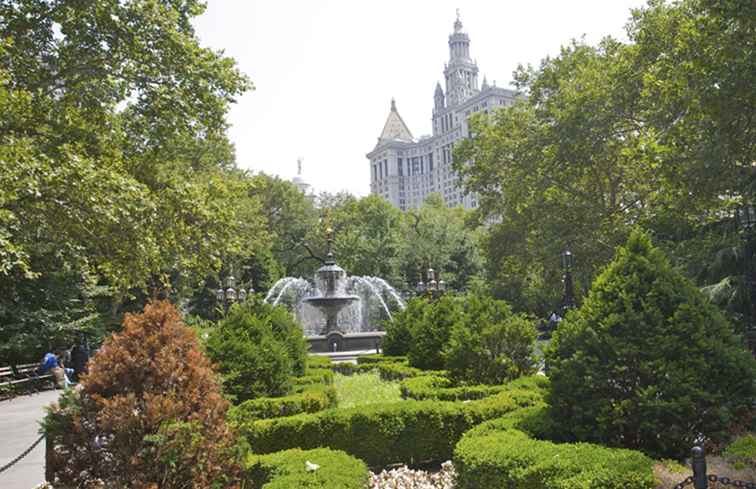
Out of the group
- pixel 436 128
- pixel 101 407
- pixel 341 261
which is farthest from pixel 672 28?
pixel 436 128

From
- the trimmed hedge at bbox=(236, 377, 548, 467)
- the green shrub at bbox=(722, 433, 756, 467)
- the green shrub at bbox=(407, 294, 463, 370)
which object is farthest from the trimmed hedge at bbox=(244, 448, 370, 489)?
the green shrub at bbox=(407, 294, 463, 370)

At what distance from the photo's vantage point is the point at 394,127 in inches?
6841

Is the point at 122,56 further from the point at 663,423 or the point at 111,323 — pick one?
the point at 111,323

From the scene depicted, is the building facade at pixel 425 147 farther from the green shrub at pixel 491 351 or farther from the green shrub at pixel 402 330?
the green shrub at pixel 491 351

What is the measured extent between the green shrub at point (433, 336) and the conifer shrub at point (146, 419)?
939 cm

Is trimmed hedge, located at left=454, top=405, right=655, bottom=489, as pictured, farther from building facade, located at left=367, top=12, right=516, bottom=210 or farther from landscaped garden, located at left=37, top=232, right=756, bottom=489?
building facade, located at left=367, top=12, right=516, bottom=210

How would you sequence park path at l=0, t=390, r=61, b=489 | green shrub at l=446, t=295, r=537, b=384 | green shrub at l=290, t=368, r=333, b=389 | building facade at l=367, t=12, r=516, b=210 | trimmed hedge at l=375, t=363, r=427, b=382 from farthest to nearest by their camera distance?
building facade at l=367, t=12, r=516, b=210
trimmed hedge at l=375, t=363, r=427, b=382
green shrub at l=290, t=368, r=333, b=389
green shrub at l=446, t=295, r=537, b=384
park path at l=0, t=390, r=61, b=489

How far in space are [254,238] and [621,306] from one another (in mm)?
32930

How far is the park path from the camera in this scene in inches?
328

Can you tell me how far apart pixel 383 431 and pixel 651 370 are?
11.9 feet

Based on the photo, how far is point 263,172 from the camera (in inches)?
2115

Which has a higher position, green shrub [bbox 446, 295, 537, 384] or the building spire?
the building spire

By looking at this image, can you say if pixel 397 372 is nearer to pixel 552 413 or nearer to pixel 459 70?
pixel 552 413

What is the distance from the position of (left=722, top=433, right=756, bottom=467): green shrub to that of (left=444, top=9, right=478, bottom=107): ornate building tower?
16057 centimetres
